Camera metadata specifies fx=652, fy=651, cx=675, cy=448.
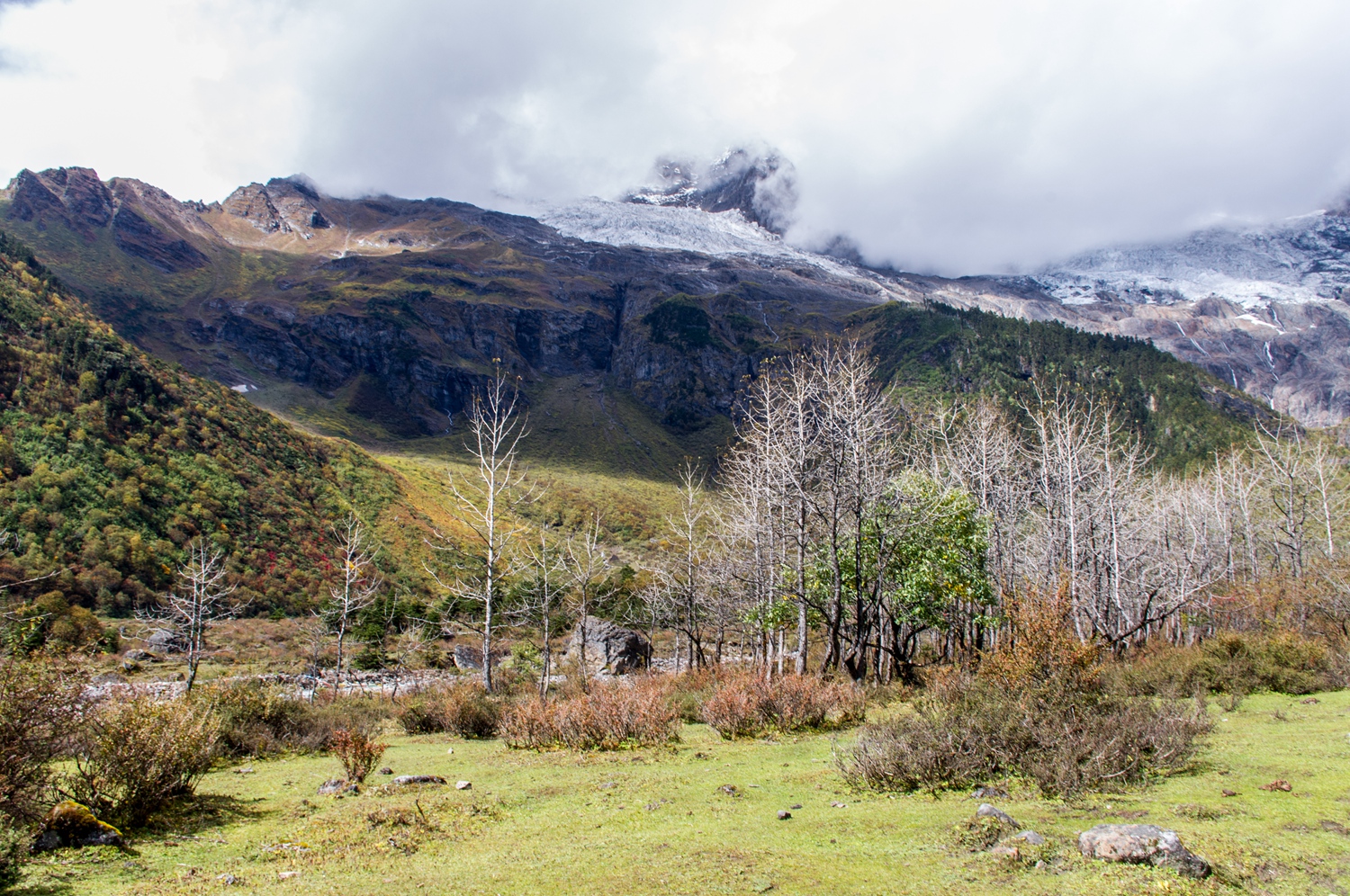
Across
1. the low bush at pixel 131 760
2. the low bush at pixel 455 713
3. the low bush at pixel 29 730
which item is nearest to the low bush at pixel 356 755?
the low bush at pixel 131 760

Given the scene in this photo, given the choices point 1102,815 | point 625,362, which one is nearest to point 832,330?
point 625,362

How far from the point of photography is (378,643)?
3356cm

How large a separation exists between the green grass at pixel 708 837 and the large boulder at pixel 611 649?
23.9m

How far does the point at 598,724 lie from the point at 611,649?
2304 centimetres

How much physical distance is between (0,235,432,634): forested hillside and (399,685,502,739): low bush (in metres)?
22.4

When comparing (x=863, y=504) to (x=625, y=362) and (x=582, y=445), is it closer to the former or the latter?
(x=582, y=445)

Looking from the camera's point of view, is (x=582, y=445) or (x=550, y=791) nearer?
(x=550, y=791)

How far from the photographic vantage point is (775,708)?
38.7 ft

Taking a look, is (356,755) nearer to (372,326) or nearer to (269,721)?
(269,721)

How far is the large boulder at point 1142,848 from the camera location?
4352mm

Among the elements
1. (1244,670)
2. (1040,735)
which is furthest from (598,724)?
(1244,670)

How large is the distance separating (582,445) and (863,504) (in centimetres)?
12308

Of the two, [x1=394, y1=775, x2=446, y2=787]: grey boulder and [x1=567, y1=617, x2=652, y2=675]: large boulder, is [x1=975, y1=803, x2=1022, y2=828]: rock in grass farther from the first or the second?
[x1=567, y1=617, x2=652, y2=675]: large boulder

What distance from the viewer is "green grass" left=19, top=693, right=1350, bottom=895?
15.3 feet
